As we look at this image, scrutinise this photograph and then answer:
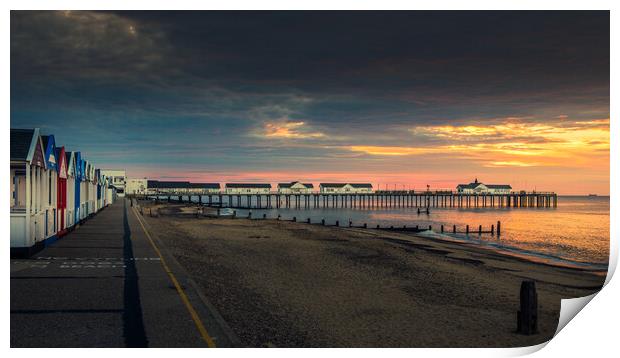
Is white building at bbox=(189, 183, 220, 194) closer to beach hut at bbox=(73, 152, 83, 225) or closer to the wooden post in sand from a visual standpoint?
beach hut at bbox=(73, 152, 83, 225)

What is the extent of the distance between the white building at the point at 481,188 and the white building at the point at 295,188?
5265 cm

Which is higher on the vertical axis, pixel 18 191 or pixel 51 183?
pixel 51 183

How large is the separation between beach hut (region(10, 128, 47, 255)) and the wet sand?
5.59 metres

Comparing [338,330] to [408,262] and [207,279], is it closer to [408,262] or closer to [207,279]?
[207,279]

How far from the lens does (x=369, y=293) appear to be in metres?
15.1

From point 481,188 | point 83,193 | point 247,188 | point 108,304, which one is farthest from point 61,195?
point 481,188

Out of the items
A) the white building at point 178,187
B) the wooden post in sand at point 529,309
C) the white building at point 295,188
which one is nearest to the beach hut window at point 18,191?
the wooden post in sand at point 529,309

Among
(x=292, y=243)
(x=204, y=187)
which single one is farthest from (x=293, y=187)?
(x=292, y=243)

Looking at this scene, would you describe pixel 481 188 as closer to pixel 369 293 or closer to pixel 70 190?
pixel 70 190

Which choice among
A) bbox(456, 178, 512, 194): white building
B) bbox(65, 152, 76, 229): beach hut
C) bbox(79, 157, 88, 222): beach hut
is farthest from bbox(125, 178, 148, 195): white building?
bbox(65, 152, 76, 229): beach hut

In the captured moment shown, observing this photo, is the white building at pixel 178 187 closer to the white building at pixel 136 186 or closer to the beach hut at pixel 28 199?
the white building at pixel 136 186

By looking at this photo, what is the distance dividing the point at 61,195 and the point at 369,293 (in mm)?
17592

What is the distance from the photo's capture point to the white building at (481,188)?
170 metres

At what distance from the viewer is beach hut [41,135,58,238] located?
21.2 m
